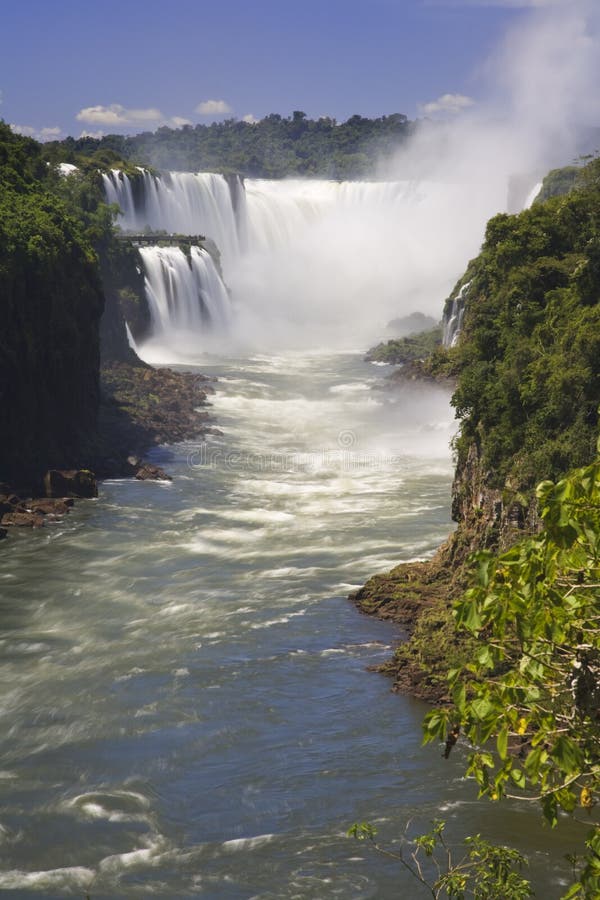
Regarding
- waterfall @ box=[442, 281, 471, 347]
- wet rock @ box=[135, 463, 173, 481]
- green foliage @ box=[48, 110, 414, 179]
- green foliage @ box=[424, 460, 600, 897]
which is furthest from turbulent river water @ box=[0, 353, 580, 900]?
green foliage @ box=[48, 110, 414, 179]

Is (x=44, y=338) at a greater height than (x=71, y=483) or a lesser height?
greater

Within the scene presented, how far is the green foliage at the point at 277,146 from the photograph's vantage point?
16050cm

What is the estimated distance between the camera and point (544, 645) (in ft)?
24.8

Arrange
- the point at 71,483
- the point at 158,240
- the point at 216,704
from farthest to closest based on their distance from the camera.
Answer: the point at 158,240
the point at 71,483
the point at 216,704

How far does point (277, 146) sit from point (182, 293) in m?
123

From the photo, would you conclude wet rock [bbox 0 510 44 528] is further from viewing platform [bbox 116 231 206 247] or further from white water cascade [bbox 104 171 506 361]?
Result: viewing platform [bbox 116 231 206 247]

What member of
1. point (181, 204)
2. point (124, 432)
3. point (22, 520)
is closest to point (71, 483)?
point (22, 520)

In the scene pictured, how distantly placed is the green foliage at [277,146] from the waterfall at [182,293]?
3033 inches

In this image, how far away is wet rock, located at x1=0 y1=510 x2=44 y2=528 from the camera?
32750 mm

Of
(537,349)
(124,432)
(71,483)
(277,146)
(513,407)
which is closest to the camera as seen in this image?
(513,407)

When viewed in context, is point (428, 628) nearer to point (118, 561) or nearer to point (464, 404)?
point (464, 404)

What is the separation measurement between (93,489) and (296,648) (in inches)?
605

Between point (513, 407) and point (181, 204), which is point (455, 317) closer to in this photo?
point (513, 407)

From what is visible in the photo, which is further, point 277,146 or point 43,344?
point 277,146
